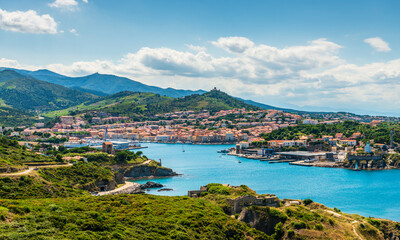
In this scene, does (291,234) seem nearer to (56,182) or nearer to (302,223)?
(302,223)

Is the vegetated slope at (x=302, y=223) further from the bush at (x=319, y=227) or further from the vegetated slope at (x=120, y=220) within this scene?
the vegetated slope at (x=120, y=220)

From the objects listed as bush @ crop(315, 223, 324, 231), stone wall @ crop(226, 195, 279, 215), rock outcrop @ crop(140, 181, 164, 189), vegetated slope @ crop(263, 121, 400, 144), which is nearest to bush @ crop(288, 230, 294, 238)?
bush @ crop(315, 223, 324, 231)

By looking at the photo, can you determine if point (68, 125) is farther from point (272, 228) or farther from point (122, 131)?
point (272, 228)

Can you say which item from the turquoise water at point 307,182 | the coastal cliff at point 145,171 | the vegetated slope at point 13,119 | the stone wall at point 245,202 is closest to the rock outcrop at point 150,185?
the turquoise water at point 307,182

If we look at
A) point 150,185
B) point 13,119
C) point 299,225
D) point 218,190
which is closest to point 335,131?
point 150,185

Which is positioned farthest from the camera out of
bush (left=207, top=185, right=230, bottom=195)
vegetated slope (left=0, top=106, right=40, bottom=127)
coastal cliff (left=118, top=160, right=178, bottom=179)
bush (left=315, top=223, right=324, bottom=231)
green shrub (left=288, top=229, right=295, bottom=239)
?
vegetated slope (left=0, top=106, right=40, bottom=127)

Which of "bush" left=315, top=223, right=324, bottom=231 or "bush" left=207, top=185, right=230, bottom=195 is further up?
"bush" left=207, top=185, right=230, bottom=195

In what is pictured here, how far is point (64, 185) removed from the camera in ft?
119

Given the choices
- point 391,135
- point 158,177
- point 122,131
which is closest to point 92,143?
point 122,131

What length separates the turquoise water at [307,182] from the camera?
44.3 meters

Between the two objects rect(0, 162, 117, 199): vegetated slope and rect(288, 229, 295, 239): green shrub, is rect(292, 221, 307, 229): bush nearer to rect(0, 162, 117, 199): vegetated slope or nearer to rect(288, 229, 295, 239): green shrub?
rect(288, 229, 295, 239): green shrub

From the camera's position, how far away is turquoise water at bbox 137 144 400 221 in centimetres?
4434

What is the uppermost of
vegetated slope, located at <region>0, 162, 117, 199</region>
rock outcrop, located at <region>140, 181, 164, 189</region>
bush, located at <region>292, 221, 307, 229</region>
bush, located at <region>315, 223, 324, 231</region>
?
bush, located at <region>292, 221, 307, 229</region>

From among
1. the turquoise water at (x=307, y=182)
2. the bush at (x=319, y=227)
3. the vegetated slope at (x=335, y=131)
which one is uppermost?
the vegetated slope at (x=335, y=131)
